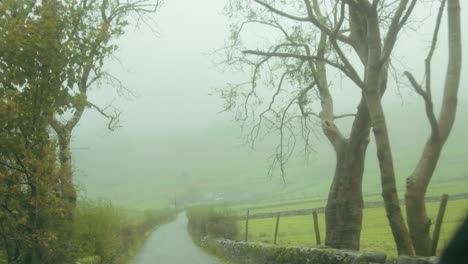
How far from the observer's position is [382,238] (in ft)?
82.1

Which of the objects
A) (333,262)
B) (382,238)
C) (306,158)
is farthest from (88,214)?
(382,238)

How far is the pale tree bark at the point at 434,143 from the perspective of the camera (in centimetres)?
985

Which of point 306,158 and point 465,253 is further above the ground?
point 306,158

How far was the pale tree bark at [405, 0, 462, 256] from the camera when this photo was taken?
985cm

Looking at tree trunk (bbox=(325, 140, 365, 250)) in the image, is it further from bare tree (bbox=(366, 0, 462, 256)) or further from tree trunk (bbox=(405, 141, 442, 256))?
tree trunk (bbox=(405, 141, 442, 256))

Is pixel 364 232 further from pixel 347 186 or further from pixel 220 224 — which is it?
pixel 347 186

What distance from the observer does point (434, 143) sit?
392 inches

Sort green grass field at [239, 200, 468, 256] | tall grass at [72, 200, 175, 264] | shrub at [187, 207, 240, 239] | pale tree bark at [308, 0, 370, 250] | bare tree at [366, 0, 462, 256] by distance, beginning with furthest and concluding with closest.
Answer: shrub at [187, 207, 240, 239] < green grass field at [239, 200, 468, 256] < tall grass at [72, 200, 175, 264] < pale tree bark at [308, 0, 370, 250] < bare tree at [366, 0, 462, 256]

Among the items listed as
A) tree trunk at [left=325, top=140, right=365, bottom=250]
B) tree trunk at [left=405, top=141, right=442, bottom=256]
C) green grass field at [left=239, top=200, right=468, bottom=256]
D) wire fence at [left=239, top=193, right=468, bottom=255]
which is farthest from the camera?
green grass field at [left=239, top=200, right=468, bottom=256]

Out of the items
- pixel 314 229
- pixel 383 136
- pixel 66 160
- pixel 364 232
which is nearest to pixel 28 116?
pixel 66 160

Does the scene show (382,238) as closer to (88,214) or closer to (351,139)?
(351,139)

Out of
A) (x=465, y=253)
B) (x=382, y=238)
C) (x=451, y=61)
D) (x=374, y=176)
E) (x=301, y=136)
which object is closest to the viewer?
(x=465, y=253)

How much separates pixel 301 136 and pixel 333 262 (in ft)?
27.8

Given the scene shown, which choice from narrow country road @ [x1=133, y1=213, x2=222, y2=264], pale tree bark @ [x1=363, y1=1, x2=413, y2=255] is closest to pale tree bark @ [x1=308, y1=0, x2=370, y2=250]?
pale tree bark @ [x1=363, y1=1, x2=413, y2=255]
